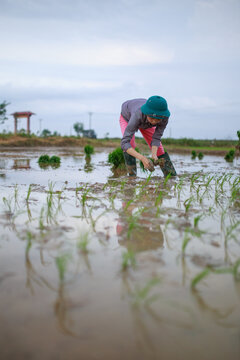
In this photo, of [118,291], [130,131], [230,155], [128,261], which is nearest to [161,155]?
[130,131]

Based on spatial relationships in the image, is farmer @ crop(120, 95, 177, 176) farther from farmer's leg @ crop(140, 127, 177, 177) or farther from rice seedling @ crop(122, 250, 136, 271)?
rice seedling @ crop(122, 250, 136, 271)

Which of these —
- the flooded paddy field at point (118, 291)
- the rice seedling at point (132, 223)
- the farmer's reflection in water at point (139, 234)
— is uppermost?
the rice seedling at point (132, 223)

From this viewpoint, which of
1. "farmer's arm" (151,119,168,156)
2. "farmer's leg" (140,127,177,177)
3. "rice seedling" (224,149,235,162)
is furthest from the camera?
"rice seedling" (224,149,235,162)

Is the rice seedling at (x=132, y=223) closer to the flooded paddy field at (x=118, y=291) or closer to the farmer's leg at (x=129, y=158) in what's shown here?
the flooded paddy field at (x=118, y=291)

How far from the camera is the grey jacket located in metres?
4.24

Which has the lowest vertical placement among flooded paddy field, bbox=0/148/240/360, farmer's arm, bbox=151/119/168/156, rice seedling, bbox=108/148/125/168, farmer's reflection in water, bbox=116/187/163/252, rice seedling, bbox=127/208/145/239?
flooded paddy field, bbox=0/148/240/360

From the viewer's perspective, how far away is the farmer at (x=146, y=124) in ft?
12.5

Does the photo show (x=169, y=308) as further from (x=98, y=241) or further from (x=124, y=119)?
(x=124, y=119)

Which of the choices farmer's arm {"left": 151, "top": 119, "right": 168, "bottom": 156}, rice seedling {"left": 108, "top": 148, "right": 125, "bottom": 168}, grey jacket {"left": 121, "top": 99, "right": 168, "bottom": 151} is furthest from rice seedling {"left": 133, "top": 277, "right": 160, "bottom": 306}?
rice seedling {"left": 108, "top": 148, "right": 125, "bottom": 168}

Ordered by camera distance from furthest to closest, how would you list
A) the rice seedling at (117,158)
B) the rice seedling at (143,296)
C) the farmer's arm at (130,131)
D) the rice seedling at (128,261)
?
the rice seedling at (117,158), the farmer's arm at (130,131), the rice seedling at (128,261), the rice seedling at (143,296)

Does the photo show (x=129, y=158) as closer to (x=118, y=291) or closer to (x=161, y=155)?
(x=161, y=155)

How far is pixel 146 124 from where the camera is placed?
4414 mm

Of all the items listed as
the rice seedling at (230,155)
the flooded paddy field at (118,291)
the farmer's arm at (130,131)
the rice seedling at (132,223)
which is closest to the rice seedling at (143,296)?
the flooded paddy field at (118,291)

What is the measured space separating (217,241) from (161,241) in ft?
1.07
